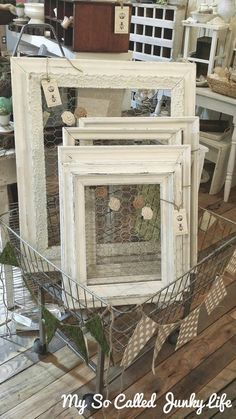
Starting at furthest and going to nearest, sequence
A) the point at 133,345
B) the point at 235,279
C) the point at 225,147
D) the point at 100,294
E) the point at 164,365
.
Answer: the point at 225,147 → the point at 235,279 → the point at 164,365 → the point at 100,294 → the point at 133,345

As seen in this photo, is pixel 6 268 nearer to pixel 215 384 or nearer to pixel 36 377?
pixel 36 377

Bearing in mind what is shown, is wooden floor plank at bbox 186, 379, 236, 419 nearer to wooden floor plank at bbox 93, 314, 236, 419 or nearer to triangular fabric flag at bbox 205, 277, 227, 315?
wooden floor plank at bbox 93, 314, 236, 419

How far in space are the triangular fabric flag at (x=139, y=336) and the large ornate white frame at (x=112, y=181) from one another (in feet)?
0.42

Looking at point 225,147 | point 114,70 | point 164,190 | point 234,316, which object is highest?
point 114,70

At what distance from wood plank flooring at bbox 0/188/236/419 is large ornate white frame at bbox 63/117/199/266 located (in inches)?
20.4

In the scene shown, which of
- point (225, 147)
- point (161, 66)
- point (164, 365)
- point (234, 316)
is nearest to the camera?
point (161, 66)

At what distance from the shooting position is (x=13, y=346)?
4.82 ft

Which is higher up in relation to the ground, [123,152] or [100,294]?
[123,152]

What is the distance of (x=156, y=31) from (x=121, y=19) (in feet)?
4.55

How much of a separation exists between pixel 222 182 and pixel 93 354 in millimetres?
1505

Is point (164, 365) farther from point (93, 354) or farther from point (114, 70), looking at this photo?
point (114, 70)

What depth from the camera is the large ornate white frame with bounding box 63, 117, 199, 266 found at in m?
1.09

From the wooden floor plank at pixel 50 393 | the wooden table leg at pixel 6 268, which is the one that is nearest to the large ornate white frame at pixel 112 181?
the wooden table leg at pixel 6 268

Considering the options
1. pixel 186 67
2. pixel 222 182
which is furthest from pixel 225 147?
pixel 186 67
